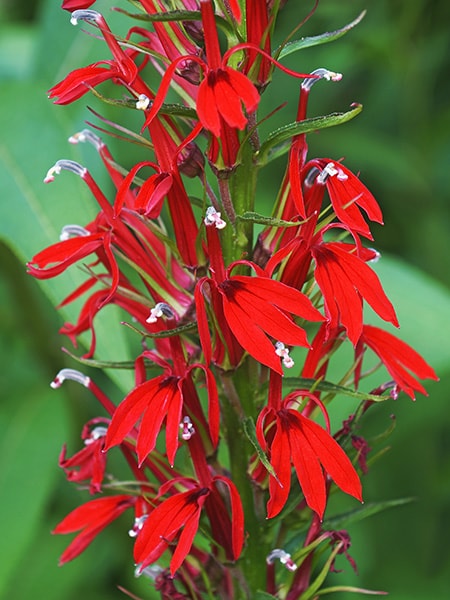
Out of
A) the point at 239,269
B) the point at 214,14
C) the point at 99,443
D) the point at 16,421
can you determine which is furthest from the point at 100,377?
the point at 214,14

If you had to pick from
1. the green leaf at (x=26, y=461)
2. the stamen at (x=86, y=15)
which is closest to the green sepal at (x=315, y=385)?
the stamen at (x=86, y=15)

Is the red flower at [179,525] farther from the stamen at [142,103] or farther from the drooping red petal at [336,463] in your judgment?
the stamen at [142,103]

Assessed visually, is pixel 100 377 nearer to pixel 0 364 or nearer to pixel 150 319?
pixel 0 364

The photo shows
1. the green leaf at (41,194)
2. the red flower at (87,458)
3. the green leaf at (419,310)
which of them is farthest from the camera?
the green leaf at (419,310)

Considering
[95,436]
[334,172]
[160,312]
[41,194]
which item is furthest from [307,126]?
[41,194]

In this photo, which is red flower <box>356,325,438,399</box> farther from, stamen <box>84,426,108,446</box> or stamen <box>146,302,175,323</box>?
stamen <box>84,426,108,446</box>

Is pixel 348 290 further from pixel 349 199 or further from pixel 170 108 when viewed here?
pixel 170 108
